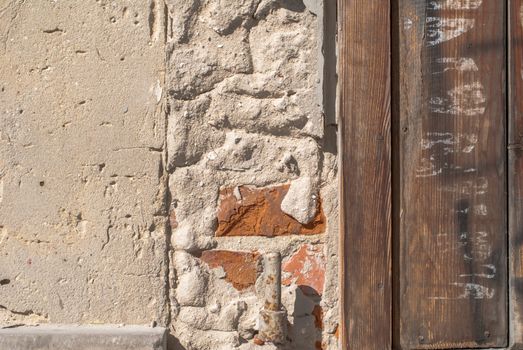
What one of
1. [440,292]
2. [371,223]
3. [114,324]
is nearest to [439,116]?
[371,223]

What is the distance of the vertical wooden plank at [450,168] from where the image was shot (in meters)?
1.81

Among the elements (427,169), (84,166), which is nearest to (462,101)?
(427,169)

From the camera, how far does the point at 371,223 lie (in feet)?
5.89

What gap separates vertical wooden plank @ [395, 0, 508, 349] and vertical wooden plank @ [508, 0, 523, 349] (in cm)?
2

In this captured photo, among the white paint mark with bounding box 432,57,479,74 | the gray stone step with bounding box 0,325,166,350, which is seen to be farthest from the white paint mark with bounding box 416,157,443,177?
the gray stone step with bounding box 0,325,166,350

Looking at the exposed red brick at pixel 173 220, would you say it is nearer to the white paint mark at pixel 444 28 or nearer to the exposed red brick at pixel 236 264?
the exposed red brick at pixel 236 264

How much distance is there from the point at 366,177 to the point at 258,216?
1.02ft

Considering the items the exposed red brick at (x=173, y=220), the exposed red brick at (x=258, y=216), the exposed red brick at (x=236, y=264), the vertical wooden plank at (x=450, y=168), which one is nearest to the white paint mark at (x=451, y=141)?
the vertical wooden plank at (x=450, y=168)

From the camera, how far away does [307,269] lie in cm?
187

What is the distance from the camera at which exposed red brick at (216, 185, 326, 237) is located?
1875mm

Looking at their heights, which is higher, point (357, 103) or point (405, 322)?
point (357, 103)

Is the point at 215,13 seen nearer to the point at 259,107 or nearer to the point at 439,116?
the point at 259,107

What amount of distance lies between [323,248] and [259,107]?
1.36 ft

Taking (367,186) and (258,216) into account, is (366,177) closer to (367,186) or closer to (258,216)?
(367,186)
